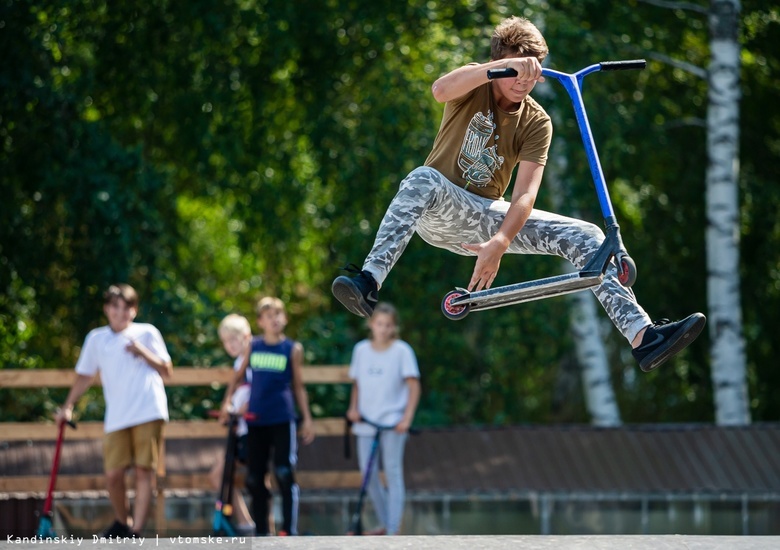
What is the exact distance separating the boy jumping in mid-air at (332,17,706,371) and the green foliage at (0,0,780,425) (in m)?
5.19

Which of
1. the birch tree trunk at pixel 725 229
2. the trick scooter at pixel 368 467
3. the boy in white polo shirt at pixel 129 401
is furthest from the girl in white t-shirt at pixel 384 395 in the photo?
the birch tree trunk at pixel 725 229

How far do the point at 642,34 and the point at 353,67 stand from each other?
10.4 feet

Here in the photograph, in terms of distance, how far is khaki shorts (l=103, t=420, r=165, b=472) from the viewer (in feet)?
24.6

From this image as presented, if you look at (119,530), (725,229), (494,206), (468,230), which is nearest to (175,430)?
(119,530)

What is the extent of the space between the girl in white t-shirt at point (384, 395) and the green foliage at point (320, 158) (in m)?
2.30

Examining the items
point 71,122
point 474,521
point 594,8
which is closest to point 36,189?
point 71,122

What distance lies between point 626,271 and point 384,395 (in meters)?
3.49

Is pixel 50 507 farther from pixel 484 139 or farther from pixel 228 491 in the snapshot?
pixel 484 139

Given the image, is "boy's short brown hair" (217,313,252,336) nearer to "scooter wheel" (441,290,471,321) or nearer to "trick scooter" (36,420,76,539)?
"trick scooter" (36,420,76,539)

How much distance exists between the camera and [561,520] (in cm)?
870

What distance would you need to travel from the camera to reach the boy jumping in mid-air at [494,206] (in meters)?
4.82

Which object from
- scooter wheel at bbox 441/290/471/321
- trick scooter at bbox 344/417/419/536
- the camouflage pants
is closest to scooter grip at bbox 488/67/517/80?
the camouflage pants

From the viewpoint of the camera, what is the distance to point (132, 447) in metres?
7.60

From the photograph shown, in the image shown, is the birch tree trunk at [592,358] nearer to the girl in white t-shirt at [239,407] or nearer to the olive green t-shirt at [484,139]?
the girl in white t-shirt at [239,407]
